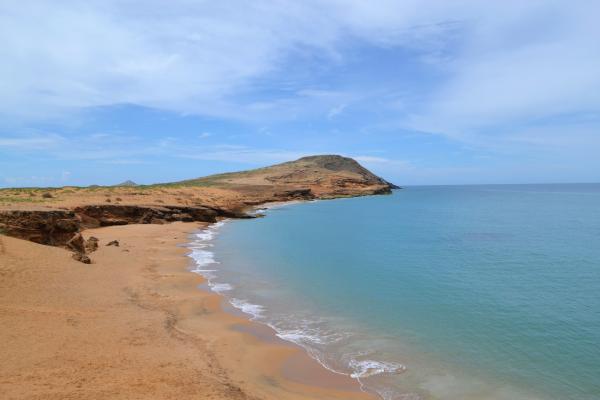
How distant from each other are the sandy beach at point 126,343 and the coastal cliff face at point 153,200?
2.80 meters

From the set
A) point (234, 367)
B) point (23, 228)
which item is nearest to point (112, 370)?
point (234, 367)

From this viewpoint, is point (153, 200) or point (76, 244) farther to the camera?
point (153, 200)

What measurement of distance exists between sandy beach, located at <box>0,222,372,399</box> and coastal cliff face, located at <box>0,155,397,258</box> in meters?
2.80

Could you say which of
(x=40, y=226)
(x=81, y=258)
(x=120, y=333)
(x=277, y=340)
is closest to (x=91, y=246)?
(x=40, y=226)

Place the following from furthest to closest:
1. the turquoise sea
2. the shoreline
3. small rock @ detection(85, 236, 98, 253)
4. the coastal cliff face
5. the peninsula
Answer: small rock @ detection(85, 236, 98, 253) < the coastal cliff face < the turquoise sea < the shoreline < the peninsula

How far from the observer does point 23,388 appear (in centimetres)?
740

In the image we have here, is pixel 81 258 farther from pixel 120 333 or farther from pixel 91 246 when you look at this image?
pixel 120 333

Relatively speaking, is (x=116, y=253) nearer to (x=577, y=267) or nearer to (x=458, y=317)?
(x=458, y=317)

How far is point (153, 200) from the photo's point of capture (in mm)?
48531

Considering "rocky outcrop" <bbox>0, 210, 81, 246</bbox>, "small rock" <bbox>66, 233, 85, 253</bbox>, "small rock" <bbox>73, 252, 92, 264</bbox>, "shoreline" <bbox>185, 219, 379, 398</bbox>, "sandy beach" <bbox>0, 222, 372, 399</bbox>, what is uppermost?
"rocky outcrop" <bbox>0, 210, 81, 246</bbox>

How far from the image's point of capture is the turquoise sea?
1069 centimetres

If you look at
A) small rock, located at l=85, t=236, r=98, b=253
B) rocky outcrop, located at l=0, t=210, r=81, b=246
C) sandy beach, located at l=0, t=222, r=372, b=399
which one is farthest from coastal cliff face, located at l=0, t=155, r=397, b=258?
sandy beach, located at l=0, t=222, r=372, b=399

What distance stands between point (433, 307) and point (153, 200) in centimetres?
3876

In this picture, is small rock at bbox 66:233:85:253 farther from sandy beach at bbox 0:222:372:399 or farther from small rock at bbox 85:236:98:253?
sandy beach at bbox 0:222:372:399
